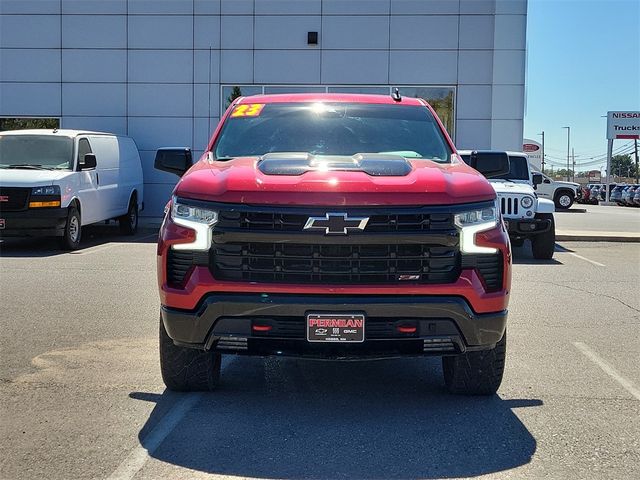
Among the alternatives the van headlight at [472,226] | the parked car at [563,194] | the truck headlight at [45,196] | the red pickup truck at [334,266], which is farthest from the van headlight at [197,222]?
the parked car at [563,194]

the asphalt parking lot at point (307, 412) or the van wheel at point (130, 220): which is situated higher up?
the van wheel at point (130, 220)

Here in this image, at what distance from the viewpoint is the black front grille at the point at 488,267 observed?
423 centimetres

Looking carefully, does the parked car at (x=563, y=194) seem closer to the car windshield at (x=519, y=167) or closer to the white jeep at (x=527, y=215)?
the car windshield at (x=519, y=167)

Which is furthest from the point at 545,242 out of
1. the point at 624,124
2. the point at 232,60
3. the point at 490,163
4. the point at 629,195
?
the point at 629,195

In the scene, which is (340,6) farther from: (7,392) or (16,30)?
(7,392)

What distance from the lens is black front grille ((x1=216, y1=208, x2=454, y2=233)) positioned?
4.14 meters

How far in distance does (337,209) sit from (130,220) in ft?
42.8

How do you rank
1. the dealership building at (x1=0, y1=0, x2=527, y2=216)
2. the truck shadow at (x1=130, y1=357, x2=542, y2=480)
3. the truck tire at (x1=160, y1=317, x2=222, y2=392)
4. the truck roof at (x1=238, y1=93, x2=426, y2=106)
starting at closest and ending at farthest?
the truck shadow at (x1=130, y1=357, x2=542, y2=480) < the truck tire at (x1=160, y1=317, x2=222, y2=392) < the truck roof at (x1=238, y1=93, x2=426, y2=106) < the dealership building at (x1=0, y1=0, x2=527, y2=216)

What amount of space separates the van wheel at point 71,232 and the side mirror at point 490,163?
28.5 ft

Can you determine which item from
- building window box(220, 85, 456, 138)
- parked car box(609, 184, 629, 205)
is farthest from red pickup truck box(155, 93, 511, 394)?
parked car box(609, 184, 629, 205)

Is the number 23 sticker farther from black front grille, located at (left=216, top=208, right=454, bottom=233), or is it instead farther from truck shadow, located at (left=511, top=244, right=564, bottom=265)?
truck shadow, located at (left=511, top=244, right=564, bottom=265)

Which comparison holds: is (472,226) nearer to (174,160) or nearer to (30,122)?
(174,160)

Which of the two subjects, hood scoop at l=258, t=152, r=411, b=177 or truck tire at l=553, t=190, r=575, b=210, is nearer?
hood scoop at l=258, t=152, r=411, b=177

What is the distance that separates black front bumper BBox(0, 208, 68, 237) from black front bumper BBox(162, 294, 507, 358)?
890 cm
